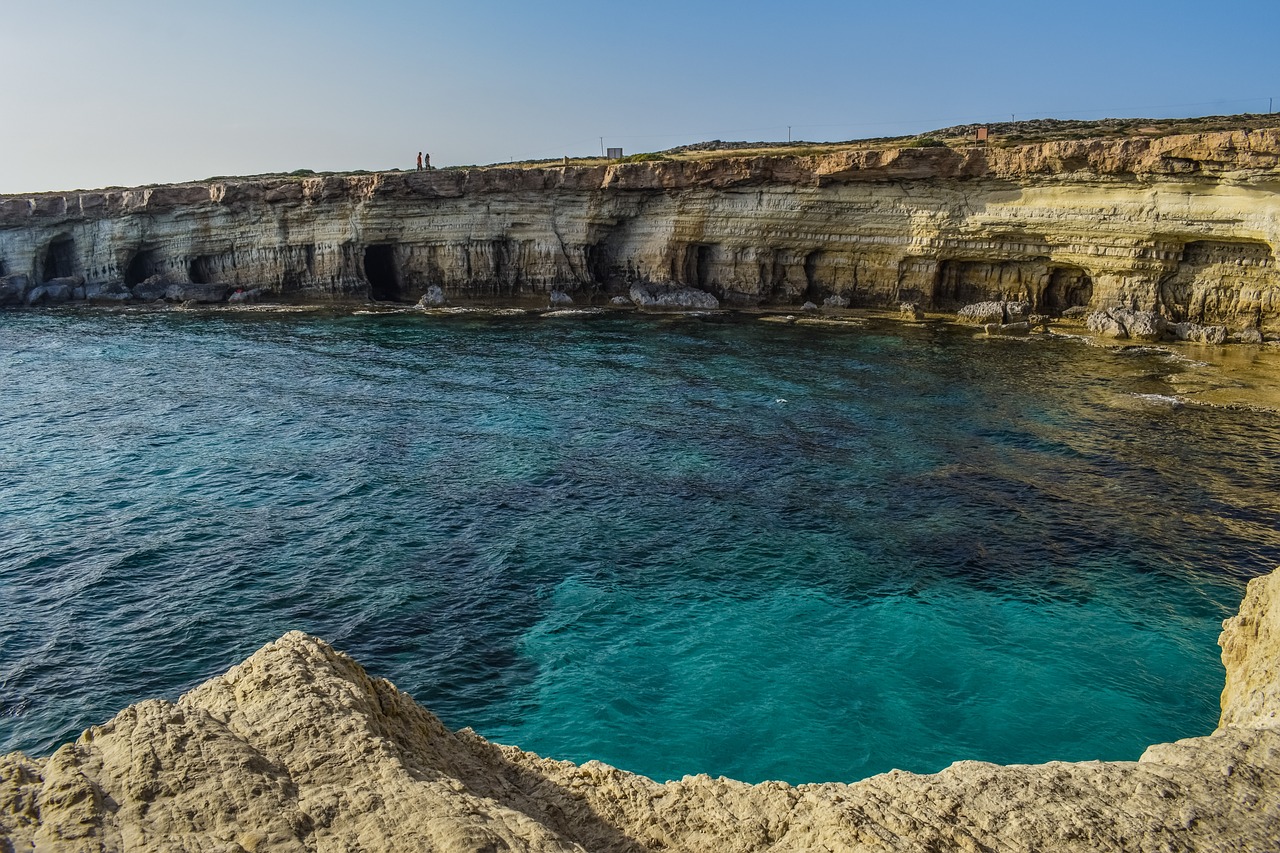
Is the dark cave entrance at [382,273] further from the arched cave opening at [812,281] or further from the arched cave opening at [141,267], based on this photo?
the arched cave opening at [812,281]

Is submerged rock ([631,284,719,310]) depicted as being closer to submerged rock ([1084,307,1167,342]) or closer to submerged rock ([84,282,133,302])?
submerged rock ([1084,307,1167,342])

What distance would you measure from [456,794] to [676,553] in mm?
12673

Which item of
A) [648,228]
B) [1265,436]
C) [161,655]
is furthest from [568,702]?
[648,228]

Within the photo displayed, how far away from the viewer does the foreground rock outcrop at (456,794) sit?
571 cm

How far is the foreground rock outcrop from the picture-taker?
5.71m

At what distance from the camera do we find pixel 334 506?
21609 millimetres

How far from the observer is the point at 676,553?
61.8ft

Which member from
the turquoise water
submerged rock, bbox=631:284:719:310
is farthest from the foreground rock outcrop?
submerged rock, bbox=631:284:719:310

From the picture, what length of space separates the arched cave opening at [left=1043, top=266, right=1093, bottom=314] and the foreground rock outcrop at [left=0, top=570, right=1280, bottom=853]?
4054 centimetres

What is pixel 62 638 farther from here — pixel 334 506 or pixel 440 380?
pixel 440 380

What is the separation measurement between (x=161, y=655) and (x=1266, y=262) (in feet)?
142

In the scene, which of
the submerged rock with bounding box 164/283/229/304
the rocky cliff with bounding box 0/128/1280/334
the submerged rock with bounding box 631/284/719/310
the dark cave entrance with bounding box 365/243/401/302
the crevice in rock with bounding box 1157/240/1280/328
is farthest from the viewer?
the dark cave entrance with bounding box 365/243/401/302

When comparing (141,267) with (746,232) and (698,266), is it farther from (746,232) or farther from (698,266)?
(746,232)

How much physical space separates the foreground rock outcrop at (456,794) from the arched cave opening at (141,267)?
207 feet
